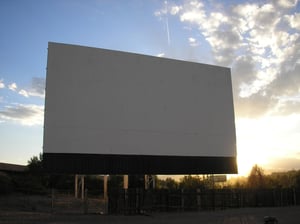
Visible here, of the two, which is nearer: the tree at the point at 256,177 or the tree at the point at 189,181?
the tree at the point at 189,181

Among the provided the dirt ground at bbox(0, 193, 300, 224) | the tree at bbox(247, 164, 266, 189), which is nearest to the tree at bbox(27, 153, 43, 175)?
the dirt ground at bbox(0, 193, 300, 224)

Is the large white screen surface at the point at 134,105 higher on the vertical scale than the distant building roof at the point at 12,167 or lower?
higher

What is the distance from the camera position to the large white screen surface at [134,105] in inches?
762

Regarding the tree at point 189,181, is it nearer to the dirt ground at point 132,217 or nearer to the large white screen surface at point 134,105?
the large white screen surface at point 134,105

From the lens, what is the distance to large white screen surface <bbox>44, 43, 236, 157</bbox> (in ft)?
63.5

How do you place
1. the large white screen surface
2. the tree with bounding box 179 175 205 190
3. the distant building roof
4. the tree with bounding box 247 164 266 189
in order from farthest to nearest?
the distant building roof < the tree with bounding box 247 164 266 189 < the tree with bounding box 179 175 205 190 < the large white screen surface

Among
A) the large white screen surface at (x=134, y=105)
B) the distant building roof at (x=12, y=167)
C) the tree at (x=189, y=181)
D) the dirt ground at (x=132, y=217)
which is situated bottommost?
the dirt ground at (x=132, y=217)

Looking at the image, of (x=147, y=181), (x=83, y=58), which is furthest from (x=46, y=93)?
(x=147, y=181)

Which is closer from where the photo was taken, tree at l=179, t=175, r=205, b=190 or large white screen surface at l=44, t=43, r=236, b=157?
large white screen surface at l=44, t=43, r=236, b=157

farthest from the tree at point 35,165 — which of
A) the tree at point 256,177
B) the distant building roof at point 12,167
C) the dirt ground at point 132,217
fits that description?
the tree at point 256,177

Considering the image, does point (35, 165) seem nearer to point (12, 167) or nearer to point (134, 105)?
point (12, 167)

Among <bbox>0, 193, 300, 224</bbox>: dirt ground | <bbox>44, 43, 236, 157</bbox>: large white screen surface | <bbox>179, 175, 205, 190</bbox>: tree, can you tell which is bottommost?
<bbox>0, 193, 300, 224</bbox>: dirt ground

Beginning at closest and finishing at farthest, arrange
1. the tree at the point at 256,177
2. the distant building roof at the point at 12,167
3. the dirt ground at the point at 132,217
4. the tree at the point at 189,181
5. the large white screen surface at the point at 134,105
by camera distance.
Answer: the dirt ground at the point at 132,217 → the large white screen surface at the point at 134,105 → the tree at the point at 189,181 → the tree at the point at 256,177 → the distant building roof at the point at 12,167

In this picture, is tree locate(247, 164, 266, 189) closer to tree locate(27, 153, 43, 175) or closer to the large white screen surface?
the large white screen surface
